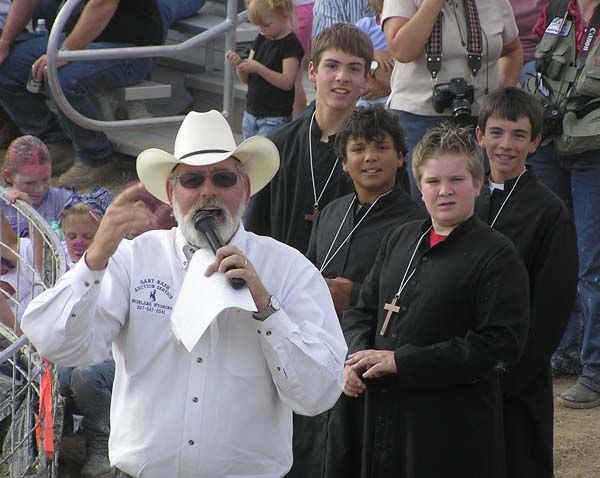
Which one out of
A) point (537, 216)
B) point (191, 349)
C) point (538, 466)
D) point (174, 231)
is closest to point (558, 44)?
point (537, 216)

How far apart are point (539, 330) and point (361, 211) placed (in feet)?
2.80

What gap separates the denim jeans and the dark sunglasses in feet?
7.62

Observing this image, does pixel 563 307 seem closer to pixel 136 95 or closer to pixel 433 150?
pixel 433 150

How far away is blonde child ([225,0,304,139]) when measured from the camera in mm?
7344

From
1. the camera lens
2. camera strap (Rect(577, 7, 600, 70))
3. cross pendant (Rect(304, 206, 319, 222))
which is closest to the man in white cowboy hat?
cross pendant (Rect(304, 206, 319, 222))

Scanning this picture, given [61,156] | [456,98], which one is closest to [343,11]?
[456,98]

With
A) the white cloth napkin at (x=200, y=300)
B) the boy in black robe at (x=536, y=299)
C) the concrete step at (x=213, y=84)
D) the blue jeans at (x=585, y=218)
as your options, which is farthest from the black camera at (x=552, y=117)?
the concrete step at (x=213, y=84)

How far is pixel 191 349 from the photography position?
3352 millimetres

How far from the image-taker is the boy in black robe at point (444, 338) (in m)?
4.11

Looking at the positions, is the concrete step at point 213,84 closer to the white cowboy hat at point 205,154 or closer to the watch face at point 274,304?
the white cowboy hat at point 205,154

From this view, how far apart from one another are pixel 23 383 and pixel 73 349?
8.69ft

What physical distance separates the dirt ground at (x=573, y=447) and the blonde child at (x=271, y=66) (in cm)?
243

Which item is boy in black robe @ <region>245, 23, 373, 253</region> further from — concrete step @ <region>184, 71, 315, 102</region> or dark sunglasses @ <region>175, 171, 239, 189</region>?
concrete step @ <region>184, 71, 315, 102</region>

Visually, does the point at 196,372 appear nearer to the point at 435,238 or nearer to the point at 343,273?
the point at 435,238
